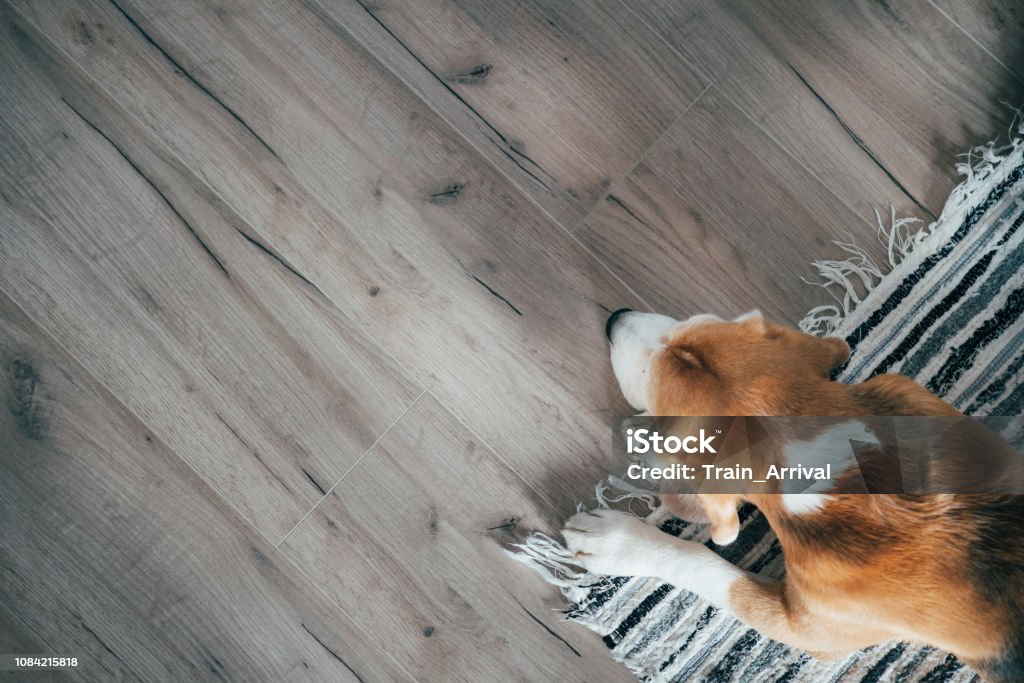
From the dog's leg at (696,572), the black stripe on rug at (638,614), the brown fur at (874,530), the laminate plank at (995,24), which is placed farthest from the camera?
the laminate plank at (995,24)

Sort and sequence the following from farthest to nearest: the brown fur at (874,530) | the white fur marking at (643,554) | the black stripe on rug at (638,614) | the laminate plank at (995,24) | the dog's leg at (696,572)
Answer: the laminate plank at (995,24) → the black stripe on rug at (638,614) → the white fur marking at (643,554) → the dog's leg at (696,572) → the brown fur at (874,530)

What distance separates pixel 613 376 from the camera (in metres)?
1.65

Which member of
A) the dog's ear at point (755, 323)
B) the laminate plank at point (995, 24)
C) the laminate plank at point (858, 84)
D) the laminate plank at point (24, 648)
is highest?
the laminate plank at point (995, 24)

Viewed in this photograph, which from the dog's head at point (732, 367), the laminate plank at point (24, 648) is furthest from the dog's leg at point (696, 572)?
the laminate plank at point (24, 648)

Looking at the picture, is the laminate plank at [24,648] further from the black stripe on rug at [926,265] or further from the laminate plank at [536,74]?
the black stripe on rug at [926,265]

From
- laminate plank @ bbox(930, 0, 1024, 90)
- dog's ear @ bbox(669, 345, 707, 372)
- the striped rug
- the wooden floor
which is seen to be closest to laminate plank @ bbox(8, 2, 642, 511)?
the wooden floor

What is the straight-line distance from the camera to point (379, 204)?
1.70m

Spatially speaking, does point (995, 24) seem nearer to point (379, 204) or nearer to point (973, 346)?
point (973, 346)

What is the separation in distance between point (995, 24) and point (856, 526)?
52.0 inches

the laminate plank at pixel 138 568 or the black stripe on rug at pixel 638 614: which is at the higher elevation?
the black stripe on rug at pixel 638 614

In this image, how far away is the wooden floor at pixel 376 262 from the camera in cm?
166

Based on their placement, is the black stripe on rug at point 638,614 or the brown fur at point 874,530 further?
the black stripe on rug at point 638,614

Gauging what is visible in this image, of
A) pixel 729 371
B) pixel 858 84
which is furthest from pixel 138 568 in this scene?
pixel 858 84

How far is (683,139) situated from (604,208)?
0.81 ft
